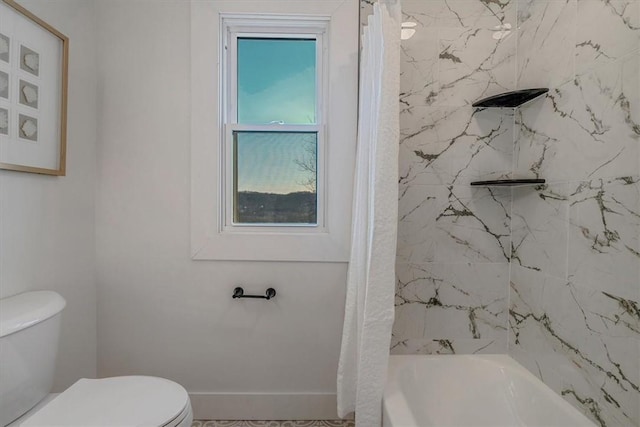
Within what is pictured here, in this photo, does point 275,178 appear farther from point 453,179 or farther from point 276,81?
point 453,179

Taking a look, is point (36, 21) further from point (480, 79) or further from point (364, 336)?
point (480, 79)

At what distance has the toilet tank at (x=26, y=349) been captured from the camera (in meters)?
0.95

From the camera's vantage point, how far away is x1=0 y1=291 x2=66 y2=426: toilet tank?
0.95 meters

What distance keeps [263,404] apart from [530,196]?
1617 millimetres

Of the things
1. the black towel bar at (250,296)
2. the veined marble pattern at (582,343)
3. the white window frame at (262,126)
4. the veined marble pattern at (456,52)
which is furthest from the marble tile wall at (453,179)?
the black towel bar at (250,296)

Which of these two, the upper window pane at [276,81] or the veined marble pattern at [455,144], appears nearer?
the veined marble pattern at [455,144]

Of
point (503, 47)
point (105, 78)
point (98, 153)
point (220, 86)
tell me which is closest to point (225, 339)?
point (98, 153)

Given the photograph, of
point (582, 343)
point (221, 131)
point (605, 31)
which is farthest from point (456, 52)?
point (582, 343)

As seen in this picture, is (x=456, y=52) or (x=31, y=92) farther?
(x=456, y=52)

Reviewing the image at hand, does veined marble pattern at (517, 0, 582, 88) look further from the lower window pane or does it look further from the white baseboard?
the white baseboard

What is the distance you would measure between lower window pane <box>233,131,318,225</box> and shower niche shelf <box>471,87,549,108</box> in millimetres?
823

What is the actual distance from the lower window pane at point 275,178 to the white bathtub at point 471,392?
0.86m

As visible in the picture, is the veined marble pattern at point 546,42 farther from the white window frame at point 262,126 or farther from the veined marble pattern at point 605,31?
the white window frame at point 262,126

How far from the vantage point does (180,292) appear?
1550 mm
